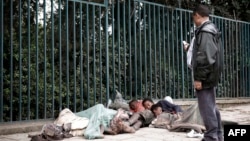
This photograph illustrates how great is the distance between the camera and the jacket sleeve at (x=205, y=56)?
4.07m

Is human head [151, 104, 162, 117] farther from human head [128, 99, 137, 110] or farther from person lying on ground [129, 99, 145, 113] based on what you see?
human head [128, 99, 137, 110]

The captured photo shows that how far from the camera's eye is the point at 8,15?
19.5 feet

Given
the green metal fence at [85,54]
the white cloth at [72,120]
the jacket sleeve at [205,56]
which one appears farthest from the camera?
the green metal fence at [85,54]

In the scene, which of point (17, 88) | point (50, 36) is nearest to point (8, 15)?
point (50, 36)

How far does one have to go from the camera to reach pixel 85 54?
6.82m

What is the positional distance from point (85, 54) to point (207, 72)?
3180 millimetres

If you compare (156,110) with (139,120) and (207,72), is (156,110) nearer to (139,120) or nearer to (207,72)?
(139,120)

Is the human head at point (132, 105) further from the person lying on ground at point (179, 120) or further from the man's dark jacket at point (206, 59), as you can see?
the man's dark jacket at point (206, 59)

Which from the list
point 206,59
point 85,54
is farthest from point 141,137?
point 85,54

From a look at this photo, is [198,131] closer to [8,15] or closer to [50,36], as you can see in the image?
[50,36]

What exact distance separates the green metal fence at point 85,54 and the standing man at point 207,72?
2722 millimetres

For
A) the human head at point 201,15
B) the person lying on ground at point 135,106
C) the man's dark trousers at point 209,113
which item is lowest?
the person lying on ground at point 135,106

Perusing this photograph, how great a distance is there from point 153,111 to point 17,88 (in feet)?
7.60

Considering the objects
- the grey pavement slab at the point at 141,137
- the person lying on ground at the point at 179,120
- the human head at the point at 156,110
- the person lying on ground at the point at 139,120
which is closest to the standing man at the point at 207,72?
the grey pavement slab at the point at 141,137
